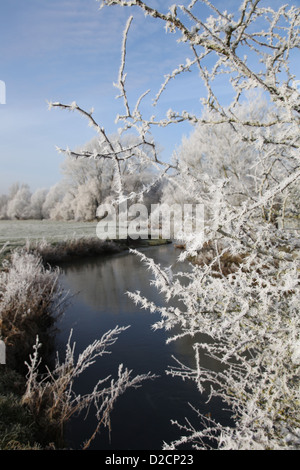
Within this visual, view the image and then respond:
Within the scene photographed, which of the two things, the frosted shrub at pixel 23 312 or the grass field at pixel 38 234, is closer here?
the frosted shrub at pixel 23 312

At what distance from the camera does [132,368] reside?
4.79 meters

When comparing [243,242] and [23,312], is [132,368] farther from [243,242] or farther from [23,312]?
[243,242]

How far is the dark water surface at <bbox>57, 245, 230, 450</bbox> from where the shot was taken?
11.2ft

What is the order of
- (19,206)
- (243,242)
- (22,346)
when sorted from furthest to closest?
(19,206) → (22,346) → (243,242)

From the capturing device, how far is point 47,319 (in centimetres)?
580

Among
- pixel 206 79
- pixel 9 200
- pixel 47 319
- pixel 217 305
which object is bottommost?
pixel 47 319

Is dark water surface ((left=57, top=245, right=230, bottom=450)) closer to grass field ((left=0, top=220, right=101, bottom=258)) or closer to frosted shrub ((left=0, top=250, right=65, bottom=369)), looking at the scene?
frosted shrub ((left=0, top=250, right=65, bottom=369))

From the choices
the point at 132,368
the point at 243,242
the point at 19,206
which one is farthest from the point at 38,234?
the point at 19,206

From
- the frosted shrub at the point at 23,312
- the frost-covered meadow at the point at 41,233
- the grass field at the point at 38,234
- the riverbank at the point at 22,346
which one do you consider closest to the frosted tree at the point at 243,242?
the riverbank at the point at 22,346

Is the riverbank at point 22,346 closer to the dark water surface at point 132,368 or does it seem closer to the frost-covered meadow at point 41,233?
the dark water surface at point 132,368

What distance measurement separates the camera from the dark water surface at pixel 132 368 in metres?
3.42
